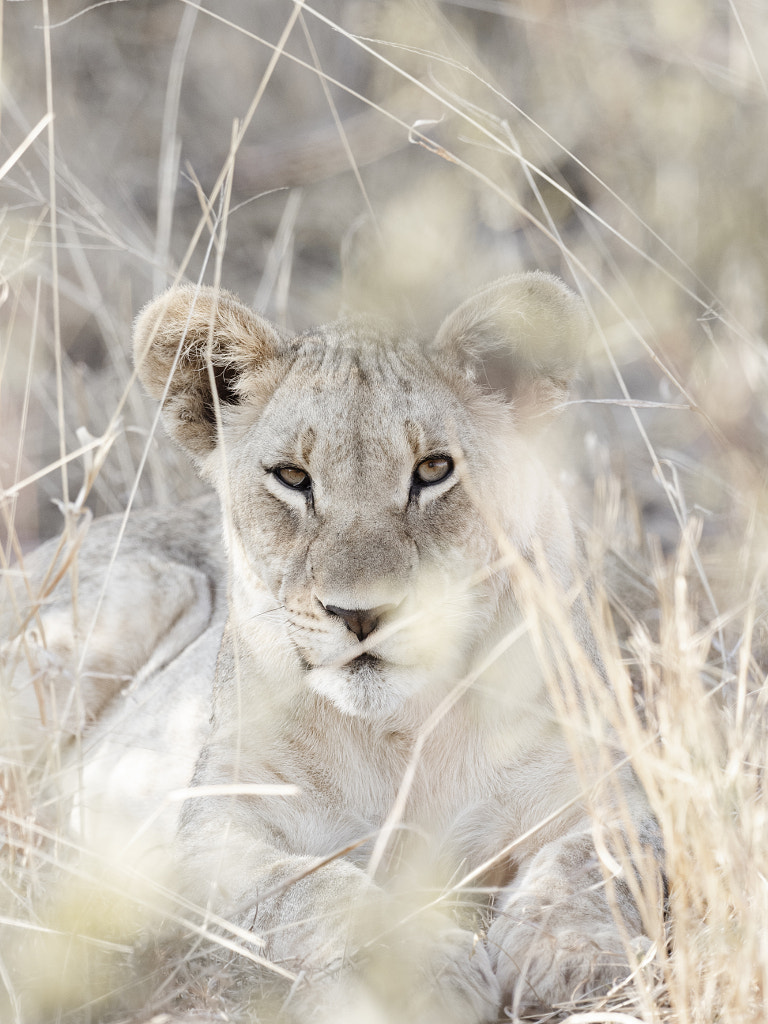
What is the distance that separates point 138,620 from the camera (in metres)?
3.72

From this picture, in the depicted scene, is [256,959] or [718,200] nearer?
[256,959]

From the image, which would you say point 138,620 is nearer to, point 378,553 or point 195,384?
Result: point 195,384

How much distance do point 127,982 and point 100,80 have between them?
6.73 meters

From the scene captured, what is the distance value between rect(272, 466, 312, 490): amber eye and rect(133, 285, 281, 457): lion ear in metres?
0.23

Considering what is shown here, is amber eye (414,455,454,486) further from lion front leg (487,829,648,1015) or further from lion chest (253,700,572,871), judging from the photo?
lion front leg (487,829,648,1015)

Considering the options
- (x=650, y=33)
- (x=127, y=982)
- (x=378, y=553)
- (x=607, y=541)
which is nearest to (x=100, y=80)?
(x=650, y=33)

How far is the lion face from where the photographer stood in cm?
218

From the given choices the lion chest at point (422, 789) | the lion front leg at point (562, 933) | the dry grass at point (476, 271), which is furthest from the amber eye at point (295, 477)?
the lion front leg at point (562, 933)

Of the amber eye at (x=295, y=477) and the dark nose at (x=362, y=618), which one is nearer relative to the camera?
the dark nose at (x=362, y=618)

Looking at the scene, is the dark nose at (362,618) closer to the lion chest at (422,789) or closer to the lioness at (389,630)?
the lioness at (389,630)

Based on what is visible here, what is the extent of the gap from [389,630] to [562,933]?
0.60m

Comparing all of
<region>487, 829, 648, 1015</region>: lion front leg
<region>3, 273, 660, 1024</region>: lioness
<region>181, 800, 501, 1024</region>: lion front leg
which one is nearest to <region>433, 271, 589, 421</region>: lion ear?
<region>3, 273, 660, 1024</region>: lioness

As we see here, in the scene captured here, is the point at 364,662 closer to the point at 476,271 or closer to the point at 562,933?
the point at 562,933

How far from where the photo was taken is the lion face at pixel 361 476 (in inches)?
85.7
